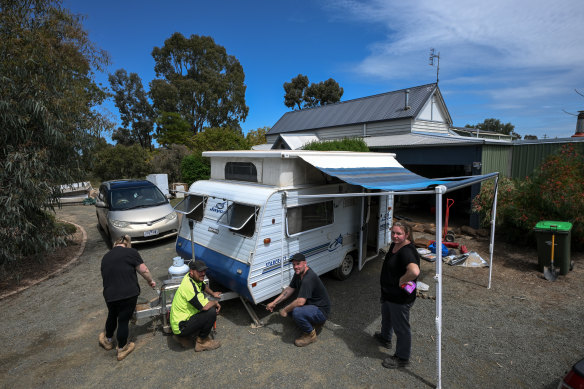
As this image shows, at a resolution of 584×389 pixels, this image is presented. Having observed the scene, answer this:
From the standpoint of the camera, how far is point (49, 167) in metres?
6.69

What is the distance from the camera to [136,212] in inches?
358

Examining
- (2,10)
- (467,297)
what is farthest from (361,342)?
(2,10)

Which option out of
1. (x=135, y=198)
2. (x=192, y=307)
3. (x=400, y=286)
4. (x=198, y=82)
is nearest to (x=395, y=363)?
(x=400, y=286)

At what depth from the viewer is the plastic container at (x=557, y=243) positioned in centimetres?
675

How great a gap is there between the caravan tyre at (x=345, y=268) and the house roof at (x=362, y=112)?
549 inches

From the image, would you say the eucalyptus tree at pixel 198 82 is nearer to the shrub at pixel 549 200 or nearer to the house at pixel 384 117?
the house at pixel 384 117

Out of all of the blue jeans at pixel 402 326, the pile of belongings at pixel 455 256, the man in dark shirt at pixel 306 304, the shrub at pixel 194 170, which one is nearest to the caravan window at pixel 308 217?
the man in dark shirt at pixel 306 304

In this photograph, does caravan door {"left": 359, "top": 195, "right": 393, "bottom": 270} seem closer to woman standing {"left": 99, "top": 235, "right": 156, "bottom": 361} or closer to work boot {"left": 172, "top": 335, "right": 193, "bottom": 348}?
work boot {"left": 172, "top": 335, "right": 193, "bottom": 348}

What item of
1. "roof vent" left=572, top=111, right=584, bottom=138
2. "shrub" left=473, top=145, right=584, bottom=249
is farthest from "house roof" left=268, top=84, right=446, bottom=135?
"shrub" left=473, top=145, right=584, bottom=249

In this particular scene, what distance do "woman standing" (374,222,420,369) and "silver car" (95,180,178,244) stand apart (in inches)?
283

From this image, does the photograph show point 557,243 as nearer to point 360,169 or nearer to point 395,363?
point 360,169

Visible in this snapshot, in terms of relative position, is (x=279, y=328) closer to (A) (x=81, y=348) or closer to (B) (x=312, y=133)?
(A) (x=81, y=348)

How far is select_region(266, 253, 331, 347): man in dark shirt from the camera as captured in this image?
449 centimetres

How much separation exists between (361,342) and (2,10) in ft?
30.9
